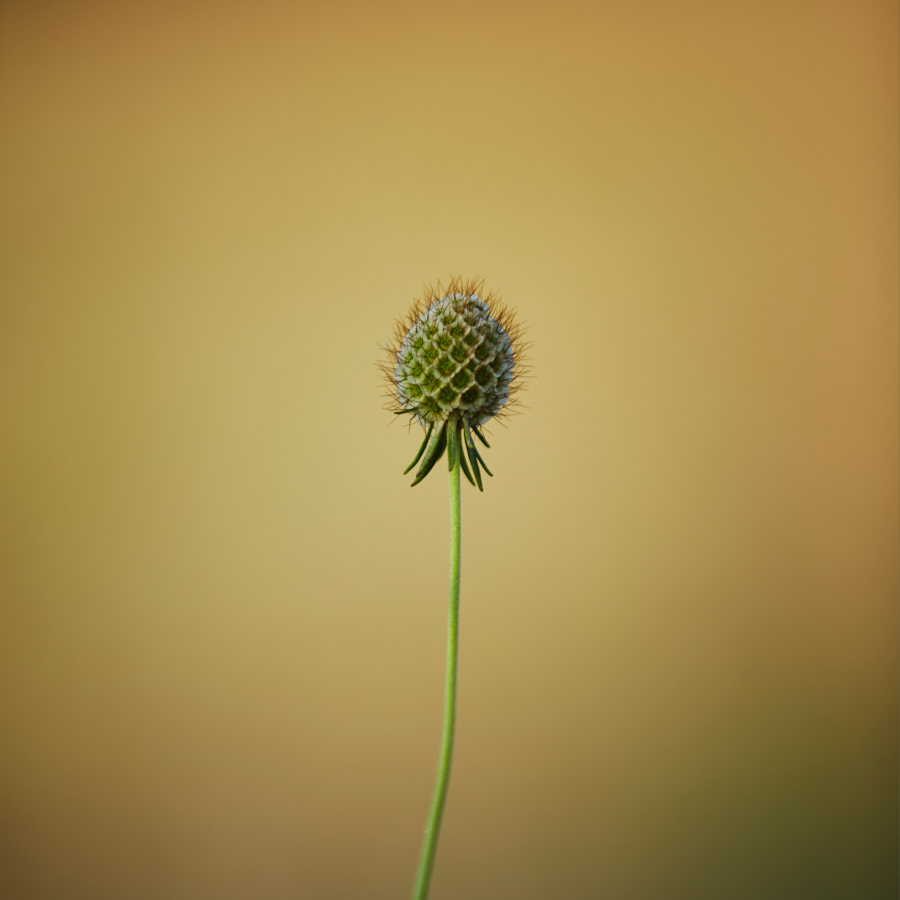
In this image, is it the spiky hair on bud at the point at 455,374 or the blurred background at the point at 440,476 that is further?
the blurred background at the point at 440,476

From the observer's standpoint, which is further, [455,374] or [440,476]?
[440,476]

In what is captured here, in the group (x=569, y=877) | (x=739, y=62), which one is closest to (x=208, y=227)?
(x=739, y=62)

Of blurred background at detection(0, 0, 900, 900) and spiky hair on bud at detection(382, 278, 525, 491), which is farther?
blurred background at detection(0, 0, 900, 900)

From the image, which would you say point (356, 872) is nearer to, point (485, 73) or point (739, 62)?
point (485, 73)
